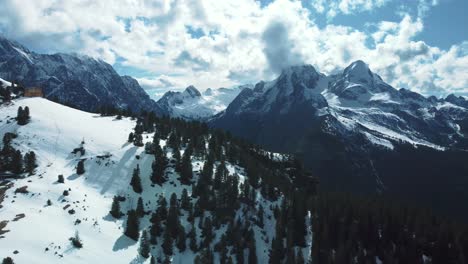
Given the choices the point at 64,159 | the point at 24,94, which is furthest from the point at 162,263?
the point at 24,94

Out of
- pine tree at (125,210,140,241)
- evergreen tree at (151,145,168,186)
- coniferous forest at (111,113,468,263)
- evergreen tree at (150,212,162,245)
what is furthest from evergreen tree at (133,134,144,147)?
pine tree at (125,210,140,241)

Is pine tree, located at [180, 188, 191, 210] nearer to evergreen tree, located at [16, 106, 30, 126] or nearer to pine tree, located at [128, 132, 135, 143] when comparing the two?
pine tree, located at [128, 132, 135, 143]

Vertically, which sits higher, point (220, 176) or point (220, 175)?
point (220, 175)

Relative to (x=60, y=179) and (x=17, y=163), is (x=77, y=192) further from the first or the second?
(x=17, y=163)

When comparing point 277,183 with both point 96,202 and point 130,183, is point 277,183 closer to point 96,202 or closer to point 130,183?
point 130,183

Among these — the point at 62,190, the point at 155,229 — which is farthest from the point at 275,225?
the point at 62,190

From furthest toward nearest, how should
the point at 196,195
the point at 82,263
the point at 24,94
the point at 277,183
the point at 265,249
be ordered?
the point at 24,94 < the point at 277,183 < the point at 196,195 < the point at 265,249 < the point at 82,263
